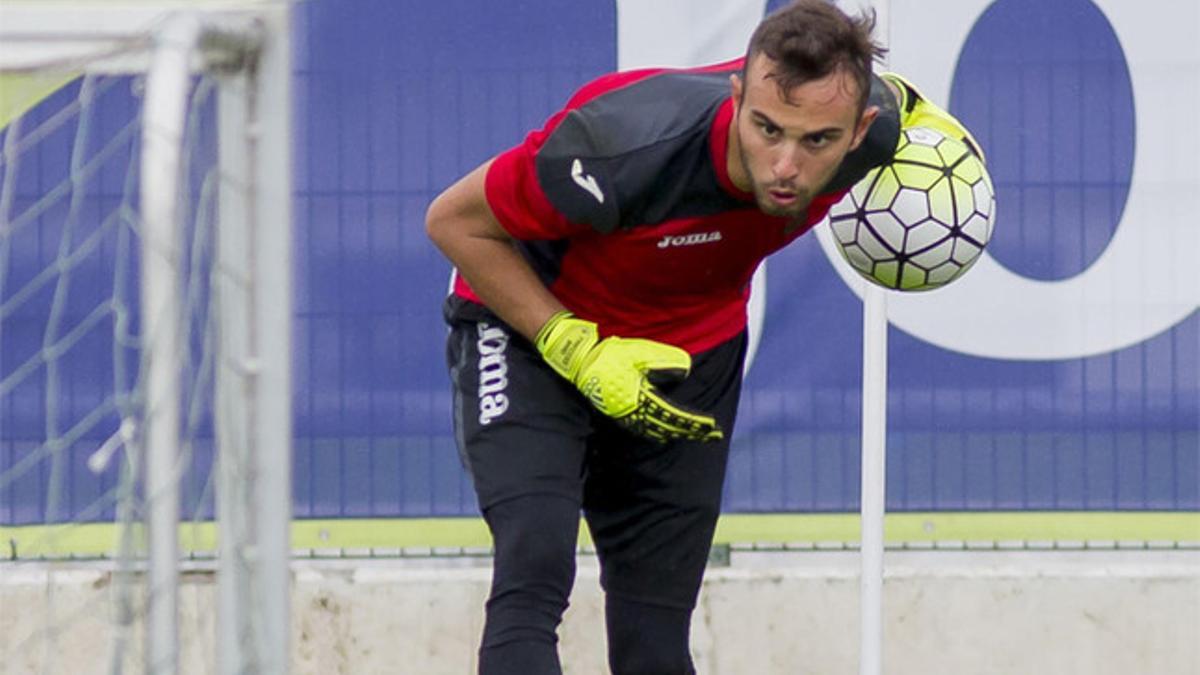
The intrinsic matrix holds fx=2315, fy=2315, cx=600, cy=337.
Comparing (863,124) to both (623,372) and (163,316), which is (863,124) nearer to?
(623,372)

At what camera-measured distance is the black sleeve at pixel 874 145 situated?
4559mm

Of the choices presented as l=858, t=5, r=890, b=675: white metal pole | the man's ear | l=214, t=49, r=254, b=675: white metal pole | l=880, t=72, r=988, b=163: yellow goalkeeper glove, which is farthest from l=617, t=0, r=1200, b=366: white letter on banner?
l=214, t=49, r=254, b=675: white metal pole

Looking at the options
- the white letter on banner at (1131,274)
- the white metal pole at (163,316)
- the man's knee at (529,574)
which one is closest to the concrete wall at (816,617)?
the white letter on banner at (1131,274)

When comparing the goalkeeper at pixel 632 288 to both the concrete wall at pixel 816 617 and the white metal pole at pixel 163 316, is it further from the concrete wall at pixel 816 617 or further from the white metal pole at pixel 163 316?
the white metal pole at pixel 163 316

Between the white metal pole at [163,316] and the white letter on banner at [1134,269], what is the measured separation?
10.3 feet

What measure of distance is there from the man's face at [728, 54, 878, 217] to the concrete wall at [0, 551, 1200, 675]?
1924 mm

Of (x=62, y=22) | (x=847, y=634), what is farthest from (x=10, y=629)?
(x=62, y=22)

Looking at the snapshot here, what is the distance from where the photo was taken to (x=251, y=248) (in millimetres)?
3252

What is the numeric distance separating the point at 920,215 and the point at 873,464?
0.85 metres

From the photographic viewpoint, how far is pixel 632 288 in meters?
4.80

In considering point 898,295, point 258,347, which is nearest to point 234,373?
point 258,347

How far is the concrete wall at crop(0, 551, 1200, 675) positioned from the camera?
610 centimetres

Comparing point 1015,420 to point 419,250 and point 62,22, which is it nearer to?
point 419,250

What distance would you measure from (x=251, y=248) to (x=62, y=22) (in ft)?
1.46
